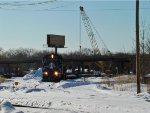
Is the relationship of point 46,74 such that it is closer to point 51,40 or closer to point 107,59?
point 51,40

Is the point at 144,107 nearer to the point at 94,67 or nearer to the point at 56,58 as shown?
the point at 56,58

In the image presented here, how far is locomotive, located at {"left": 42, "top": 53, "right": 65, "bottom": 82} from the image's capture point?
2126 inches

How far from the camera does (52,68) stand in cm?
5478

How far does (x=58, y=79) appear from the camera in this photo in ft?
180

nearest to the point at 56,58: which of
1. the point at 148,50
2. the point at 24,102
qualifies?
the point at 148,50

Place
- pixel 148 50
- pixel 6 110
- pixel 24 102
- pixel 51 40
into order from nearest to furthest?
pixel 6 110
pixel 24 102
pixel 148 50
pixel 51 40

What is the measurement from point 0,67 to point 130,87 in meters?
Result: 114

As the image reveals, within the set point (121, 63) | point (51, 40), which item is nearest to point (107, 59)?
point (121, 63)

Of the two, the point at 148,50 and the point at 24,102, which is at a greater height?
the point at 148,50

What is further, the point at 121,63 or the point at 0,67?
the point at 0,67

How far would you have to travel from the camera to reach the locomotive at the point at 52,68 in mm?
54000

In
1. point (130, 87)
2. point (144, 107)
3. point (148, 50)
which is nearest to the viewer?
point (144, 107)

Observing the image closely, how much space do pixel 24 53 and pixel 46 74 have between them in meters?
146

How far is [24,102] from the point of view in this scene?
2412cm
